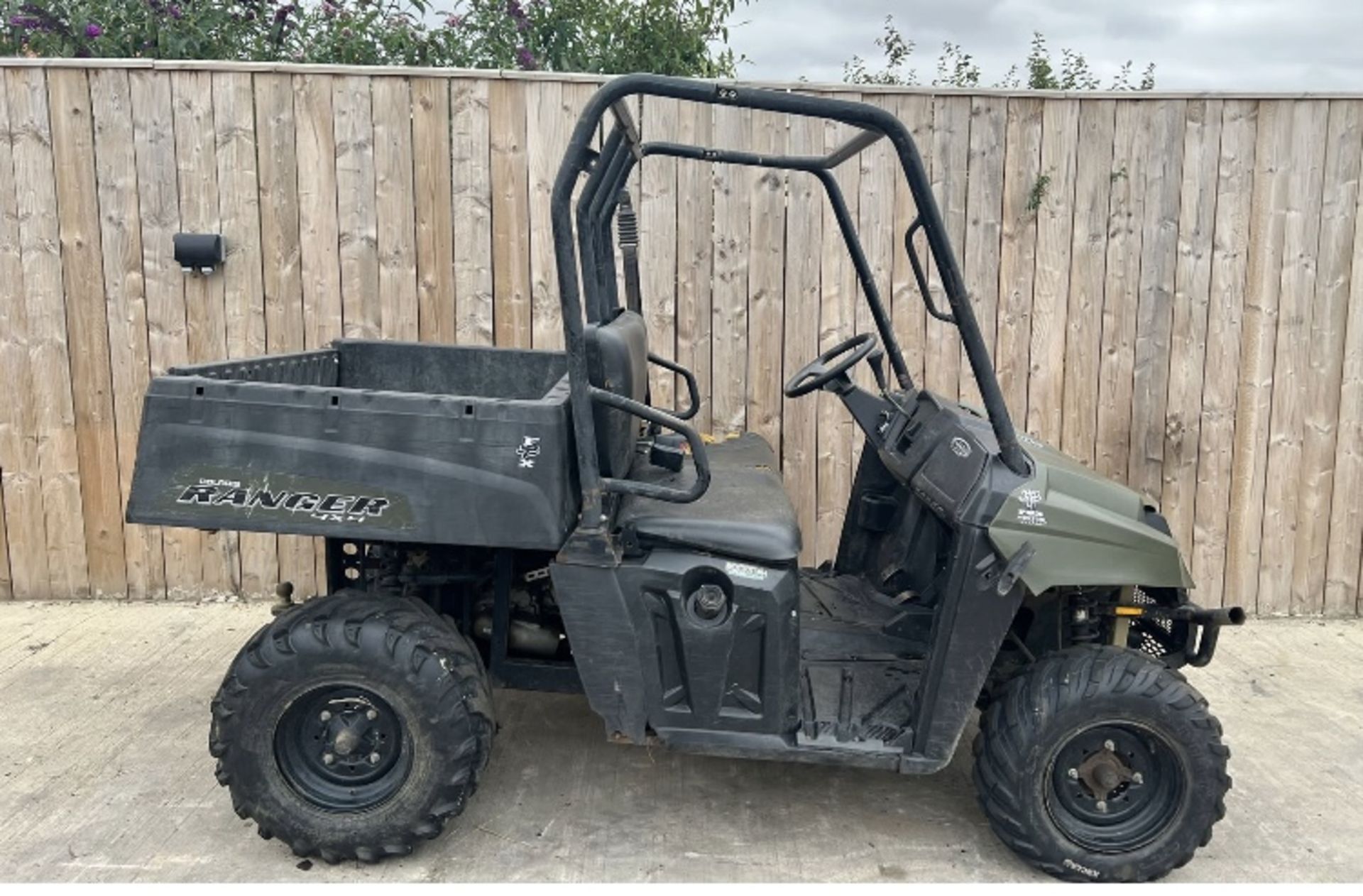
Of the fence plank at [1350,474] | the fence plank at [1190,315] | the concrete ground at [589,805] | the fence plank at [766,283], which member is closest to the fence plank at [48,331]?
the concrete ground at [589,805]

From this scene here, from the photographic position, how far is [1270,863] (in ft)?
11.0

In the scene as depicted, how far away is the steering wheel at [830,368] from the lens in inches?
147

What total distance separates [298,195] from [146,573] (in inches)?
78.6

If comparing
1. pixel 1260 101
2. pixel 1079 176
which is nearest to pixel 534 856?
pixel 1079 176

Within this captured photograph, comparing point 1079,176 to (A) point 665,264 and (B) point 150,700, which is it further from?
(B) point 150,700

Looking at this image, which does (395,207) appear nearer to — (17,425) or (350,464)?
(17,425)

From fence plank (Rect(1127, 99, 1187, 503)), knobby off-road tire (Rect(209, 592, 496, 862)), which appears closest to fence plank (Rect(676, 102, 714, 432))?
fence plank (Rect(1127, 99, 1187, 503))

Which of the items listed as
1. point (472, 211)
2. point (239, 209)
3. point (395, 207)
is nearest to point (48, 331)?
point (239, 209)

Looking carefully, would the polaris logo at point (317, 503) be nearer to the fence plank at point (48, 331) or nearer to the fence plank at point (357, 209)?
the fence plank at point (357, 209)

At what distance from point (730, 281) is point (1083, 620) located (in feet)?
7.97

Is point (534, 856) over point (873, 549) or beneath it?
beneath

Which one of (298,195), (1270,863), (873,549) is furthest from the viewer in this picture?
(298,195)

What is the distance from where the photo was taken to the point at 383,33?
6.14m

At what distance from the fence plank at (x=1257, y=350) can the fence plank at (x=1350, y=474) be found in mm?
352
